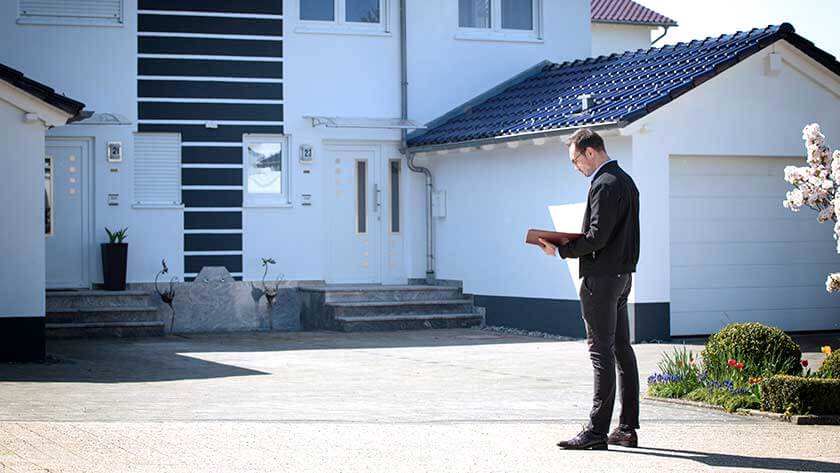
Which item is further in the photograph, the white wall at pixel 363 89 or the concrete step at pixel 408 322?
the white wall at pixel 363 89

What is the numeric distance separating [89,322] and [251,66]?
4971 millimetres

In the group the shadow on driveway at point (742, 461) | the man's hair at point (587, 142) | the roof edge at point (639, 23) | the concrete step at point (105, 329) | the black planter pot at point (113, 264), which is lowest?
the shadow on driveway at point (742, 461)

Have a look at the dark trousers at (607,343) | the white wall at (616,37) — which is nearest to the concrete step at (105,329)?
the dark trousers at (607,343)

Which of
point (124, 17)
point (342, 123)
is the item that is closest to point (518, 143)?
point (342, 123)

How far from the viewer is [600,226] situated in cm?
861

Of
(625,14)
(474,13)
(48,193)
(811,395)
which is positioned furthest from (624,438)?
(625,14)

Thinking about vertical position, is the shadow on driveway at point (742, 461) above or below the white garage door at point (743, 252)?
below

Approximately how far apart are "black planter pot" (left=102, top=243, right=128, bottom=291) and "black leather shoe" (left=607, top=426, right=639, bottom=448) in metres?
12.8

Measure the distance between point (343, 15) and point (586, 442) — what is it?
47.0ft

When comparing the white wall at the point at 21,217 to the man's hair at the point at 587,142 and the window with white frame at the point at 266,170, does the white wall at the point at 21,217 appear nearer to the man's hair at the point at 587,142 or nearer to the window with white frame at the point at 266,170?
the window with white frame at the point at 266,170

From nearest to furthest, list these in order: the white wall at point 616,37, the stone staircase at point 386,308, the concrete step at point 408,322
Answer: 1. the concrete step at point 408,322
2. the stone staircase at point 386,308
3. the white wall at point 616,37

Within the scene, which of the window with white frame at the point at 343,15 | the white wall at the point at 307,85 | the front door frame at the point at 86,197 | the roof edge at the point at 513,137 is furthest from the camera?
the window with white frame at the point at 343,15

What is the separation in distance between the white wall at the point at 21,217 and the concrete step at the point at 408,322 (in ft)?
18.9

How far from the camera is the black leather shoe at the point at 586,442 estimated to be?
866 centimetres
